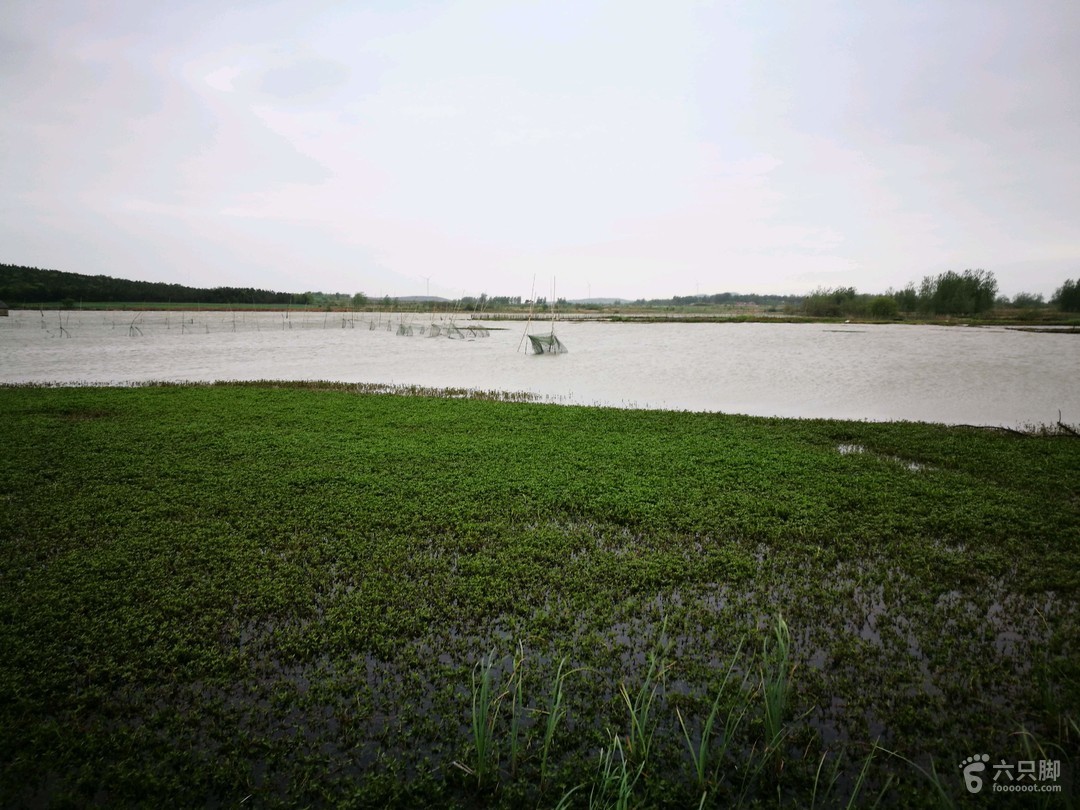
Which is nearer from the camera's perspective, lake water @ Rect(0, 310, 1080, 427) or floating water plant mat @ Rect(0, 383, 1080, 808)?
floating water plant mat @ Rect(0, 383, 1080, 808)

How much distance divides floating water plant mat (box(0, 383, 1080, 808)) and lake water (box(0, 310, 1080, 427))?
690 cm

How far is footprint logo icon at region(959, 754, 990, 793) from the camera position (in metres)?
2.88

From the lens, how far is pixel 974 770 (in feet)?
9.77

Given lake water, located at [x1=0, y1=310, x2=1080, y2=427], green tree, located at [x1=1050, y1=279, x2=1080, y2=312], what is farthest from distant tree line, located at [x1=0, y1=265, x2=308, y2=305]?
green tree, located at [x1=1050, y1=279, x2=1080, y2=312]

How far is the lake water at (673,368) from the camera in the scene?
48.4 ft

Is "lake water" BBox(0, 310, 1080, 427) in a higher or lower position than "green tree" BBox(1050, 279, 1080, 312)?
lower

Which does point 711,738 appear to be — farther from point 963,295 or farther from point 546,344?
point 963,295

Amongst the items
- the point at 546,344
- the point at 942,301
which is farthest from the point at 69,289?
the point at 942,301

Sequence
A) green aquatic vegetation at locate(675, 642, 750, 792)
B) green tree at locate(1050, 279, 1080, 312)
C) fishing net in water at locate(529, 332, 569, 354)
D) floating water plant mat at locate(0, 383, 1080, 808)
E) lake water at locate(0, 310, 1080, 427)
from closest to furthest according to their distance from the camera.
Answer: green aquatic vegetation at locate(675, 642, 750, 792), floating water plant mat at locate(0, 383, 1080, 808), lake water at locate(0, 310, 1080, 427), fishing net in water at locate(529, 332, 569, 354), green tree at locate(1050, 279, 1080, 312)

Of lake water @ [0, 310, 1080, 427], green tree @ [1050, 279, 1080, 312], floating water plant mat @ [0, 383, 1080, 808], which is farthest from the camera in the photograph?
green tree @ [1050, 279, 1080, 312]

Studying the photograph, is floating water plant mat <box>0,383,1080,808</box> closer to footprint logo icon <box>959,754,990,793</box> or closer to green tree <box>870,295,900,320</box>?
footprint logo icon <box>959,754,990,793</box>

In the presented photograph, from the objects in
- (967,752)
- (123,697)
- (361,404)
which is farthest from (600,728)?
(361,404)

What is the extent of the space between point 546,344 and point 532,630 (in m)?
26.2

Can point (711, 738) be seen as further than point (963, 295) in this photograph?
No
